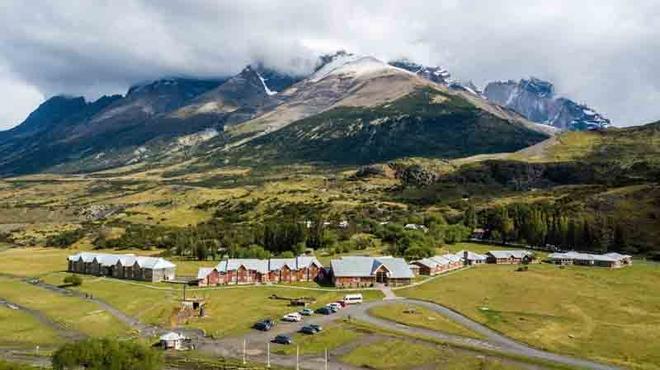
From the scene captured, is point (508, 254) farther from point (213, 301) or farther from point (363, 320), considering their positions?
point (213, 301)

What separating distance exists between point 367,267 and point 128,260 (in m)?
68.8

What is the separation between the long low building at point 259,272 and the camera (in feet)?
515

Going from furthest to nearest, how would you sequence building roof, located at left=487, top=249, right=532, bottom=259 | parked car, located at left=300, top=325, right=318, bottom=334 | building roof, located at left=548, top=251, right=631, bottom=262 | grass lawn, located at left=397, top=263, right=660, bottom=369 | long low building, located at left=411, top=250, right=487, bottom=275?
building roof, located at left=487, top=249, right=532, bottom=259
building roof, located at left=548, top=251, right=631, bottom=262
long low building, located at left=411, top=250, right=487, bottom=275
parked car, located at left=300, top=325, right=318, bottom=334
grass lawn, located at left=397, top=263, right=660, bottom=369

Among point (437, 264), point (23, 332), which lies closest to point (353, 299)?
point (437, 264)

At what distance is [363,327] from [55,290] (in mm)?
86984

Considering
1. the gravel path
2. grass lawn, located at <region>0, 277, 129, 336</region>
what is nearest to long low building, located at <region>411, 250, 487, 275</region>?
the gravel path

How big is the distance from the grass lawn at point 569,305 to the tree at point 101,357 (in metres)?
59.1

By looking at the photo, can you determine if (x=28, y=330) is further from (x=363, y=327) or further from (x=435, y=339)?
(x=435, y=339)

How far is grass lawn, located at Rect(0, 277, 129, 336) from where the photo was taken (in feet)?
389

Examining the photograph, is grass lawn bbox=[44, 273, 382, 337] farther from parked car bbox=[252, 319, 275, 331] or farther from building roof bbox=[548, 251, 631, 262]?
building roof bbox=[548, 251, 631, 262]

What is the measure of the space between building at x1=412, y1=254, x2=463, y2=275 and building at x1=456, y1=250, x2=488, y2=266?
546 centimetres

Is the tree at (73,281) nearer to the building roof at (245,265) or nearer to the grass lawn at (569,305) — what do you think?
the building roof at (245,265)

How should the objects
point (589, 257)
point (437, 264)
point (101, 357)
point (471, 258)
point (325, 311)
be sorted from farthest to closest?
point (471, 258), point (589, 257), point (437, 264), point (325, 311), point (101, 357)

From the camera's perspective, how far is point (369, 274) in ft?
500
